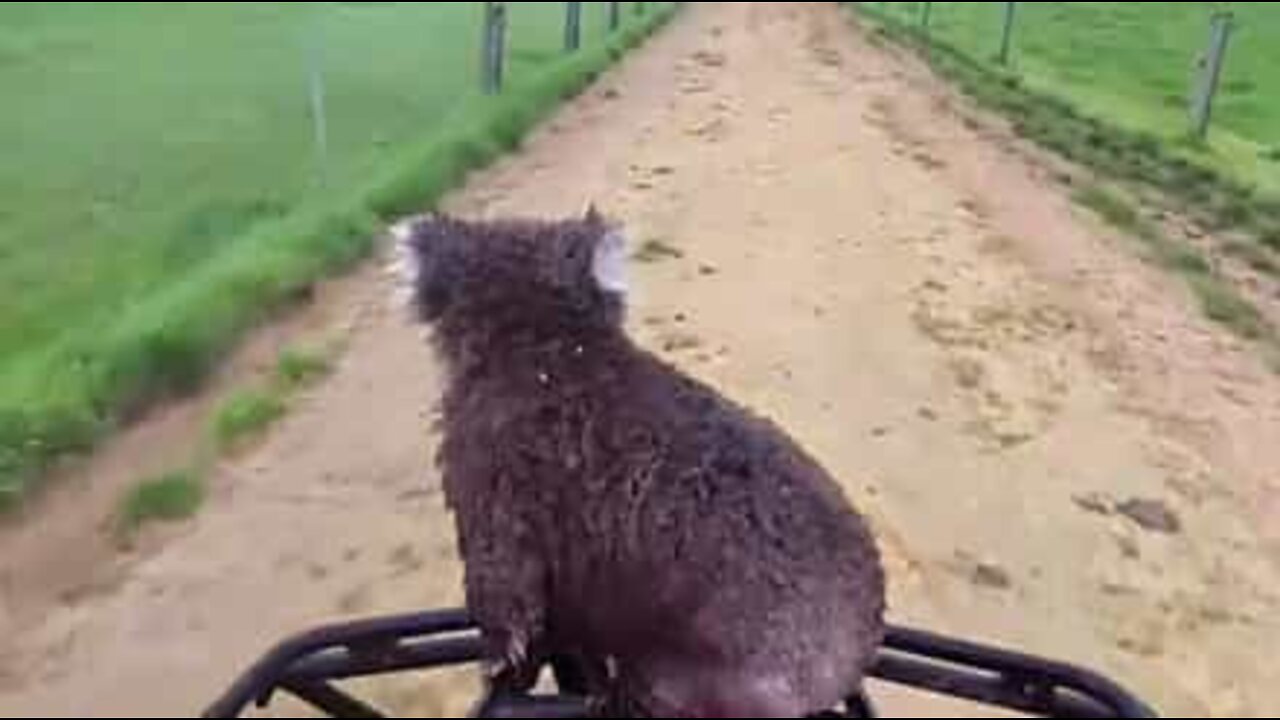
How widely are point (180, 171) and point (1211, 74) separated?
478cm

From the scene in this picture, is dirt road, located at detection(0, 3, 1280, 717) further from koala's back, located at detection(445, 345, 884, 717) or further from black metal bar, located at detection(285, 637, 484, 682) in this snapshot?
koala's back, located at detection(445, 345, 884, 717)

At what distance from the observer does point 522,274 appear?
264 cm

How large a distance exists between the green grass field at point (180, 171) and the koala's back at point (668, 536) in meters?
2.73

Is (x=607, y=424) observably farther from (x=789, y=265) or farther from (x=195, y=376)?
(x=789, y=265)

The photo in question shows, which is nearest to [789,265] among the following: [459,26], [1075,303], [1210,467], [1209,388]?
[1075,303]

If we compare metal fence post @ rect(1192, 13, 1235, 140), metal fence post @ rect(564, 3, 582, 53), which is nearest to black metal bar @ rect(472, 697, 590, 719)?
metal fence post @ rect(1192, 13, 1235, 140)

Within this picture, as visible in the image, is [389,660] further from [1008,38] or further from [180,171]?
[1008,38]

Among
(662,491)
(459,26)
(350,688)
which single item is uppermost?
(662,491)

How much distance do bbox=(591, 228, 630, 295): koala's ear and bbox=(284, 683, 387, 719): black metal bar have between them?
28.1 inches

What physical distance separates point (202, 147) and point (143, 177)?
85cm

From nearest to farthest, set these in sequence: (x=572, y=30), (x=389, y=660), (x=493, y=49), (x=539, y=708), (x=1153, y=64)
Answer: (x=539, y=708)
(x=389, y=660)
(x=1153, y=64)
(x=493, y=49)
(x=572, y=30)

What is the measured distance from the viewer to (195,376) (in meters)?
5.86

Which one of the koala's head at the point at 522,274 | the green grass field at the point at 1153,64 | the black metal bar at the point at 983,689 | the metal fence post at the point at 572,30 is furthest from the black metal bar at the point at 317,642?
the metal fence post at the point at 572,30

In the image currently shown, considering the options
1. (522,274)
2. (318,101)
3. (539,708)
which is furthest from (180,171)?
(539,708)
